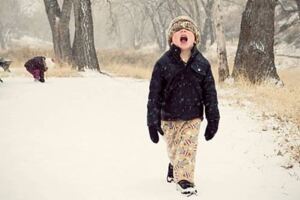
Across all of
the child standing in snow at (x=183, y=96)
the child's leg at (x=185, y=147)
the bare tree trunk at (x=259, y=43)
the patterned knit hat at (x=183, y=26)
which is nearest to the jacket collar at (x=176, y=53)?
the child standing in snow at (x=183, y=96)

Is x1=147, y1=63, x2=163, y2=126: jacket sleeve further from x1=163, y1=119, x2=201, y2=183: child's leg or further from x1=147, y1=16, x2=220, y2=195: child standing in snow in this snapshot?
x1=163, y1=119, x2=201, y2=183: child's leg

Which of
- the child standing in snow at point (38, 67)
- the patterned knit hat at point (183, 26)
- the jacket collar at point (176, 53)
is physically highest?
the patterned knit hat at point (183, 26)

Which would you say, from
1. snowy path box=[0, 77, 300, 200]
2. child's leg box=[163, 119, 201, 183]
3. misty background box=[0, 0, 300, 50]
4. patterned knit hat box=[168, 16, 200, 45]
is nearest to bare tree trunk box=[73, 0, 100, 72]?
snowy path box=[0, 77, 300, 200]

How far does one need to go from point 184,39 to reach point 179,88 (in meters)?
0.48

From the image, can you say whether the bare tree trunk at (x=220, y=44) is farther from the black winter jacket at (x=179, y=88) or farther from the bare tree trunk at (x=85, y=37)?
the black winter jacket at (x=179, y=88)

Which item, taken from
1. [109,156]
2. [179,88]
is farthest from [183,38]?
[109,156]

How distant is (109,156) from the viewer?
21.2ft

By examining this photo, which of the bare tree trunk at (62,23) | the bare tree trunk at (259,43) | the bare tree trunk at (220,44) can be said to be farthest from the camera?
the bare tree trunk at (62,23)

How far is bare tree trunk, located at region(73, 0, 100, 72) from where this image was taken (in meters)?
16.4

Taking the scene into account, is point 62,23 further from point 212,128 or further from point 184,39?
point 212,128

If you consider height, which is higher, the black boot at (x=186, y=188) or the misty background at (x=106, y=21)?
the misty background at (x=106, y=21)

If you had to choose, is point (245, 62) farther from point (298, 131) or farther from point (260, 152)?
point (260, 152)

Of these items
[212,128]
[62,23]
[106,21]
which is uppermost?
[106,21]

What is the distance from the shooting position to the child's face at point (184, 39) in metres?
4.82
